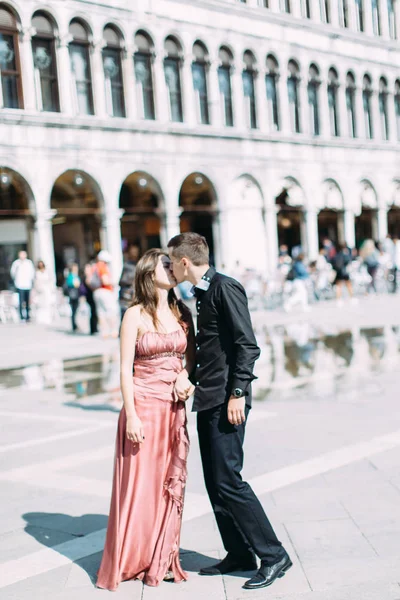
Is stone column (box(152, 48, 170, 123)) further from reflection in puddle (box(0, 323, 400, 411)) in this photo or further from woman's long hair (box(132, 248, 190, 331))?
woman's long hair (box(132, 248, 190, 331))

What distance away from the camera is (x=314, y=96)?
36.2m

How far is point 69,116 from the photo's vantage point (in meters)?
26.1

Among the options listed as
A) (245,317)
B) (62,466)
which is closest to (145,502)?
(245,317)

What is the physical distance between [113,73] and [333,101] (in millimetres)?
12901

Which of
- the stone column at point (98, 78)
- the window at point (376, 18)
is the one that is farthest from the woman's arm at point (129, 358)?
the window at point (376, 18)

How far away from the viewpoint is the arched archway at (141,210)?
29.4 metres

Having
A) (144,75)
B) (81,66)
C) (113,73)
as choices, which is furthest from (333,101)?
(81,66)

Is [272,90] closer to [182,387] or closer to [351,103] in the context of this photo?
[351,103]

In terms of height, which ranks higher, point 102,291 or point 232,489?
point 102,291

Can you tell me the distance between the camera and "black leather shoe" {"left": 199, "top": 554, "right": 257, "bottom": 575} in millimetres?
4668

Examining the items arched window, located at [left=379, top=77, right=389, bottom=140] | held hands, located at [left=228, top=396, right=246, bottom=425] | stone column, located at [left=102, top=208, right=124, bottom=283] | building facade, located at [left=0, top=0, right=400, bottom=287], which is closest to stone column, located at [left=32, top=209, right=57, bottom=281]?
building facade, located at [left=0, top=0, right=400, bottom=287]

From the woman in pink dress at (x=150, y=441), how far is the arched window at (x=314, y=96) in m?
32.4

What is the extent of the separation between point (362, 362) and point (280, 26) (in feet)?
79.3

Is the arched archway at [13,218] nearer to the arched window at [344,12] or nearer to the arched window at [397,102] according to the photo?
the arched window at [344,12]
